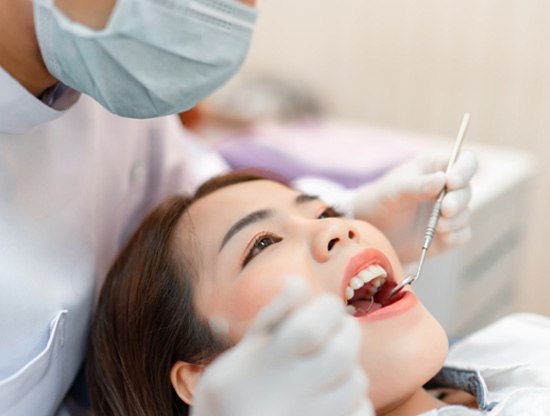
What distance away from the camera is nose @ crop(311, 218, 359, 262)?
1.08m

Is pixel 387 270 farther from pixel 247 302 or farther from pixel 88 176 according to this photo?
pixel 88 176

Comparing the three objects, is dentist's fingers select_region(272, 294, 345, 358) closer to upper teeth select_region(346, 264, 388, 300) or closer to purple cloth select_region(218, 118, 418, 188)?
upper teeth select_region(346, 264, 388, 300)

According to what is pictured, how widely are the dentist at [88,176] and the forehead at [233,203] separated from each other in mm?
180

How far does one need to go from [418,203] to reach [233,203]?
0.35m

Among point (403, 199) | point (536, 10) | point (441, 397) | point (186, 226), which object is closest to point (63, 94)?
point (186, 226)

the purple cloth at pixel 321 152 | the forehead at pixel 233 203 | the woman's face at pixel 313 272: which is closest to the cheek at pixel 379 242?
the woman's face at pixel 313 272

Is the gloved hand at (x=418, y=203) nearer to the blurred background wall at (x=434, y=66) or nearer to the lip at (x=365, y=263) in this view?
the lip at (x=365, y=263)

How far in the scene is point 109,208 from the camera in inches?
54.6

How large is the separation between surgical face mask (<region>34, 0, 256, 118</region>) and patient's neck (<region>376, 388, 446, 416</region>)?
50 centimetres

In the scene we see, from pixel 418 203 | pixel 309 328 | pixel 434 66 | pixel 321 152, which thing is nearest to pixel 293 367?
pixel 309 328

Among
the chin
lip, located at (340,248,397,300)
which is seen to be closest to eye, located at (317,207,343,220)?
lip, located at (340,248,397,300)

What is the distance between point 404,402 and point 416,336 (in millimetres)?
117

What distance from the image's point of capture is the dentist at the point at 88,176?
3.08 ft

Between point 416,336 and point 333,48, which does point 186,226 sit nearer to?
point 416,336
